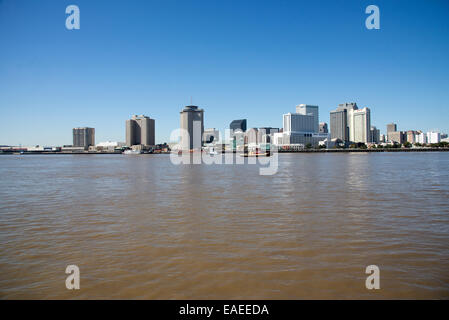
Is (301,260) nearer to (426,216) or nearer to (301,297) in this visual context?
(301,297)

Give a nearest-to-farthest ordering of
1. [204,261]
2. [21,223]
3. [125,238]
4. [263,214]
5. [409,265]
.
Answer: [409,265]
[204,261]
[125,238]
[21,223]
[263,214]

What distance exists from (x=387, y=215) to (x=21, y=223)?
14939 millimetres

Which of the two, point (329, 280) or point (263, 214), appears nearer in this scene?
point (329, 280)

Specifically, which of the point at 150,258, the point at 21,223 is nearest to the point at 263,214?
the point at 150,258

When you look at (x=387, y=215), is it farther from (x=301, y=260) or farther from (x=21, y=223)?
(x=21, y=223)

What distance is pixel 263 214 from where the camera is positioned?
43.4 ft

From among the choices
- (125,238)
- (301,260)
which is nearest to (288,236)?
(301,260)

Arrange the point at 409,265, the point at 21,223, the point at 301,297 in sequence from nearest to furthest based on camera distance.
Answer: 1. the point at 301,297
2. the point at 409,265
3. the point at 21,223

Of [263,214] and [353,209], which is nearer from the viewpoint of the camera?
[263,214]

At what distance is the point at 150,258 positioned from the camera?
7.80 meters

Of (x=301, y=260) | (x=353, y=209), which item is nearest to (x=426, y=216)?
(x=353, y=209)

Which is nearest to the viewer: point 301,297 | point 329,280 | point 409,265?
point 301,297

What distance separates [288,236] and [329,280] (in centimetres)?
333
